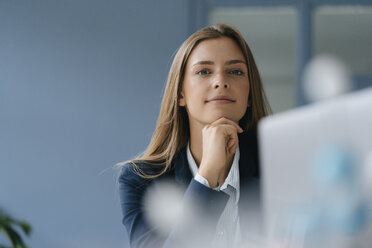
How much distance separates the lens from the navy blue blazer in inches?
46.0

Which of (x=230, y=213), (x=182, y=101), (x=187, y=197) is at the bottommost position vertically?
(x=230, y=213)

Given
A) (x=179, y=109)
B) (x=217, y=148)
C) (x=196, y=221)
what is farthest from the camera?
(x=179, y=109)

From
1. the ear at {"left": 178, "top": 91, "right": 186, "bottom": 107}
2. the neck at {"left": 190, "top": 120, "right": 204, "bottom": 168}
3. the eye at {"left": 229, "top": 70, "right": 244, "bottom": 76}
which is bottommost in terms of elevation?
the neck at {"left": 190, "top": 120, "right": 204, "bottom": 168}

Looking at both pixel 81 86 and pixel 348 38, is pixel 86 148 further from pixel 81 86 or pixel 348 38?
pixel 348 38

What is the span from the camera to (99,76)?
4164mm

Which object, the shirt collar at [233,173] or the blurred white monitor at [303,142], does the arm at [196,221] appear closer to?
the shirt collar at [233,173]

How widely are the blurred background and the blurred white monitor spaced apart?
10.7ft

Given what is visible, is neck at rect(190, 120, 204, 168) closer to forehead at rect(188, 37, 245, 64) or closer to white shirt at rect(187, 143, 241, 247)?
white shirt at rect(187, 143, 241, 247)

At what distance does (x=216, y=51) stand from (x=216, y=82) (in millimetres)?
102

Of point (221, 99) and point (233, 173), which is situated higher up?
point (221, 99)

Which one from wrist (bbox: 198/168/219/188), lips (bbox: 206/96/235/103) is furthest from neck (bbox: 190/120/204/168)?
wrist (bbox: 198/168/219/188)

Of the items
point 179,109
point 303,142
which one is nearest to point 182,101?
point 179,109

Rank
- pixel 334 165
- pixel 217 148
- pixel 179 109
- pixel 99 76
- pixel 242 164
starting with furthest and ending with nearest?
pixel 99 76, pixel 179 109, pixel 242 164, pixel 217 148, pixel 334 165

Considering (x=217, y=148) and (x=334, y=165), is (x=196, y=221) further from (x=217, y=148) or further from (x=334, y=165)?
(x=334, y=165)
